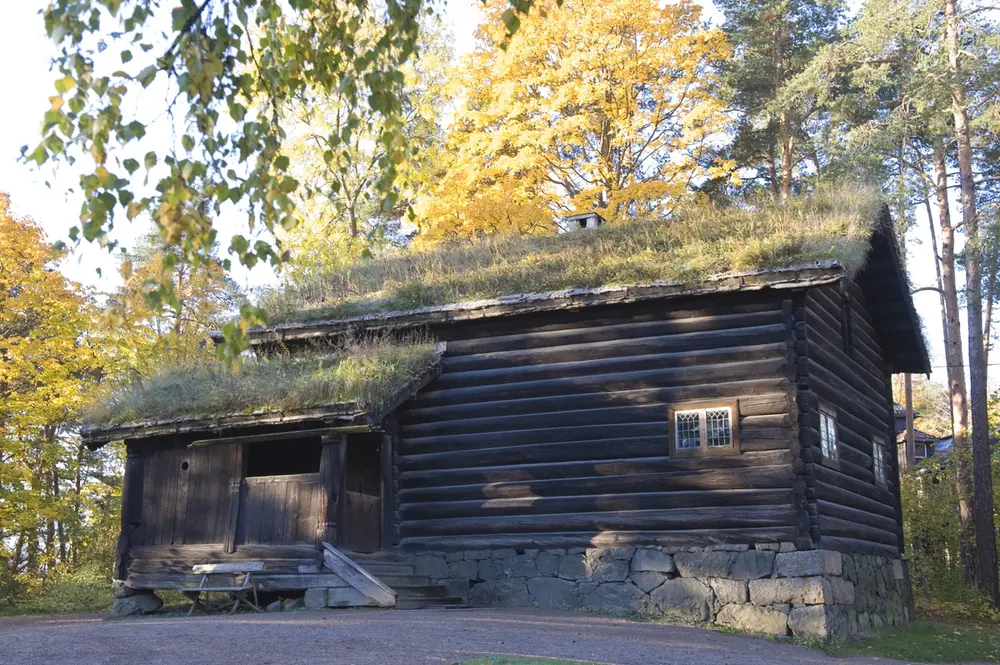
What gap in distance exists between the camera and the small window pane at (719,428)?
55.9ft

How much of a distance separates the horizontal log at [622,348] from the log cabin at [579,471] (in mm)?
37

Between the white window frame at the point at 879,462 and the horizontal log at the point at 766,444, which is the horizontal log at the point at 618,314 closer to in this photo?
the horizontal log at the point at 766,444

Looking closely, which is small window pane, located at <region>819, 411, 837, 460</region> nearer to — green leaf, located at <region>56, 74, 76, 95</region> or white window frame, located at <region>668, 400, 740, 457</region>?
white window frame, located at <region>668, 400, 740, 457</region>

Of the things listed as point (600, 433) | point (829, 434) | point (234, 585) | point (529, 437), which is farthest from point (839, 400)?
point (234, 585)

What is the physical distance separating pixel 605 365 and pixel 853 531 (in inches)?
211

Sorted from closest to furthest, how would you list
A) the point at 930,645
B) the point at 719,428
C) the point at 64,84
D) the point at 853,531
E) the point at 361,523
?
the point at 64,84 → the point at 719,428 → the point at 930,645 → the point at 361,523 → the point at 853,531

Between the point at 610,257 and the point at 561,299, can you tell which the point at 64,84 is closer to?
the point at 561,299

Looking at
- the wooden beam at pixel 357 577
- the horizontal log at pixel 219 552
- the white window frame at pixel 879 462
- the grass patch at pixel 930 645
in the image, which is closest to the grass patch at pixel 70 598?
the horizontal log at pixel 219 552

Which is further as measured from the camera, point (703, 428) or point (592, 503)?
point (592, 503)

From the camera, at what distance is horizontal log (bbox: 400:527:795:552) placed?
16.5 meters

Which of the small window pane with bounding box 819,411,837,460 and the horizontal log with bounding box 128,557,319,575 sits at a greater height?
the small window pane with bounding box 819,411,837,460

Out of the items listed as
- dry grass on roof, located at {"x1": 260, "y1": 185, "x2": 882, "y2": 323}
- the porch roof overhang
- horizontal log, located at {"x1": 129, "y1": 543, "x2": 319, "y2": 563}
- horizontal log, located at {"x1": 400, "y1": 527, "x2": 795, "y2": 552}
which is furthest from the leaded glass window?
horizontal log, located at {"x1": 129, "y1": 543, "x2": 319, "y2": 563}

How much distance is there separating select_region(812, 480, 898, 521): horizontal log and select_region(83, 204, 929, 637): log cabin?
85 millimetres

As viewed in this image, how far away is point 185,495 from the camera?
62.2ft
